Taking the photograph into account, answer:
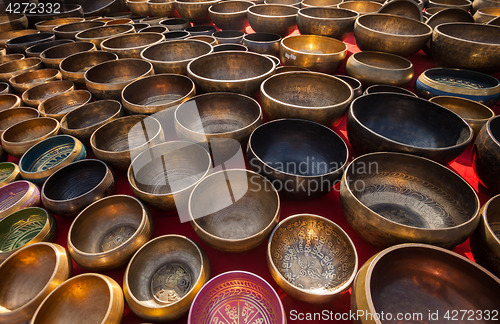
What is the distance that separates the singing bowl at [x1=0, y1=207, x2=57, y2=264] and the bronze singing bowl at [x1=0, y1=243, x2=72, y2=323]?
0.17m

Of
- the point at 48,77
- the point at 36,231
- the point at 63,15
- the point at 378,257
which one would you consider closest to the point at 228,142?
the point at 378,257

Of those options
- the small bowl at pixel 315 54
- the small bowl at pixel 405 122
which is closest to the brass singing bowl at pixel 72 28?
the small bowl at pixel 315 54

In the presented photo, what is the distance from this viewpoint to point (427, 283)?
156 centimetres

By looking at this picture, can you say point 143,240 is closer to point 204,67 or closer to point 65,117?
point 65,117

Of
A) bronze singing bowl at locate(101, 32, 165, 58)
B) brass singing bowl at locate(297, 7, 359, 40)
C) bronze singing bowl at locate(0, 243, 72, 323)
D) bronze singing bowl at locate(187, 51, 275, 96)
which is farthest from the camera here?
bronze singing bowl at locate(101, 32, 165, 58)

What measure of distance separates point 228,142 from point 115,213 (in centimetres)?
100

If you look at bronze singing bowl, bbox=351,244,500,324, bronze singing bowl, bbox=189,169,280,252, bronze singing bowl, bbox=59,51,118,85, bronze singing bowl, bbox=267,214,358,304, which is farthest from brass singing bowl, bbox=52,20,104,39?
bronze singing bowl, bbox=351,244,500,324

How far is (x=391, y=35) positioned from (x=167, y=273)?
3240 millimetres

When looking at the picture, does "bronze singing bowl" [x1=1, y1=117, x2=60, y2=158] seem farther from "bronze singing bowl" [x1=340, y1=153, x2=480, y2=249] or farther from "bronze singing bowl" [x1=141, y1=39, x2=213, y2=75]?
"bronze singing bowl" [x1=340, y1=153, x2=480, y2=249]

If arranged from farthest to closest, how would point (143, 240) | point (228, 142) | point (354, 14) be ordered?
point (354, 14) → point (228, 142) → point (143, 240)

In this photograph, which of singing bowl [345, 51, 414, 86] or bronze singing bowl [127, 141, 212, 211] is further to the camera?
singing bowl [345, 51, 414, 86]

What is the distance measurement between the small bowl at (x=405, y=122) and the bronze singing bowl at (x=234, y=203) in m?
0.80

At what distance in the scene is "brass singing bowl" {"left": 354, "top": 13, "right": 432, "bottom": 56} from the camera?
10.0 ft

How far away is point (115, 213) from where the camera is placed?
2.05 metres
